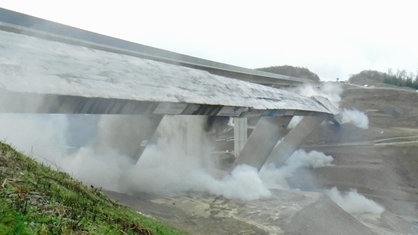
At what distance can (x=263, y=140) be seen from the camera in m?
19.8

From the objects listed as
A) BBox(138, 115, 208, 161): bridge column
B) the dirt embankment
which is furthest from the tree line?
BBox(138, 115, 208, 161): bridge column

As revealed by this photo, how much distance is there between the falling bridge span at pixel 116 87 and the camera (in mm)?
7219

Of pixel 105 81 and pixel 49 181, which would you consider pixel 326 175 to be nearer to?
pixel 105 81

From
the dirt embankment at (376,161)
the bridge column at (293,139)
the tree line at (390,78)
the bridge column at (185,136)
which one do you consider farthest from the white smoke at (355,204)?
the tree line at (390,78)

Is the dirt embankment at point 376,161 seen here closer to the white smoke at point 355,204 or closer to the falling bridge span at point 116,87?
the white smoke at point 355,204

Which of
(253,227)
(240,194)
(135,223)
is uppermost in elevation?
(135,223)

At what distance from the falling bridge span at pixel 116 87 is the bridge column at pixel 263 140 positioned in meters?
0.05

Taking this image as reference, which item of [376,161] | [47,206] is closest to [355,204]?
[376,161]

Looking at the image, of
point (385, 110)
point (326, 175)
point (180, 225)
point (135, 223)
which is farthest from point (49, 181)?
point (385, 110)

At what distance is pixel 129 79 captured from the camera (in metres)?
9.84

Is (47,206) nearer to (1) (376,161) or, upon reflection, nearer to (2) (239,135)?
(2) (239,135)

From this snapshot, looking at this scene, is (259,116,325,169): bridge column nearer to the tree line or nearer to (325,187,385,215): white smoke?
(325,187,385,215): white smoke

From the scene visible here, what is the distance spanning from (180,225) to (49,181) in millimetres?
3952

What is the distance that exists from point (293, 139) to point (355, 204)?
22.1ft
